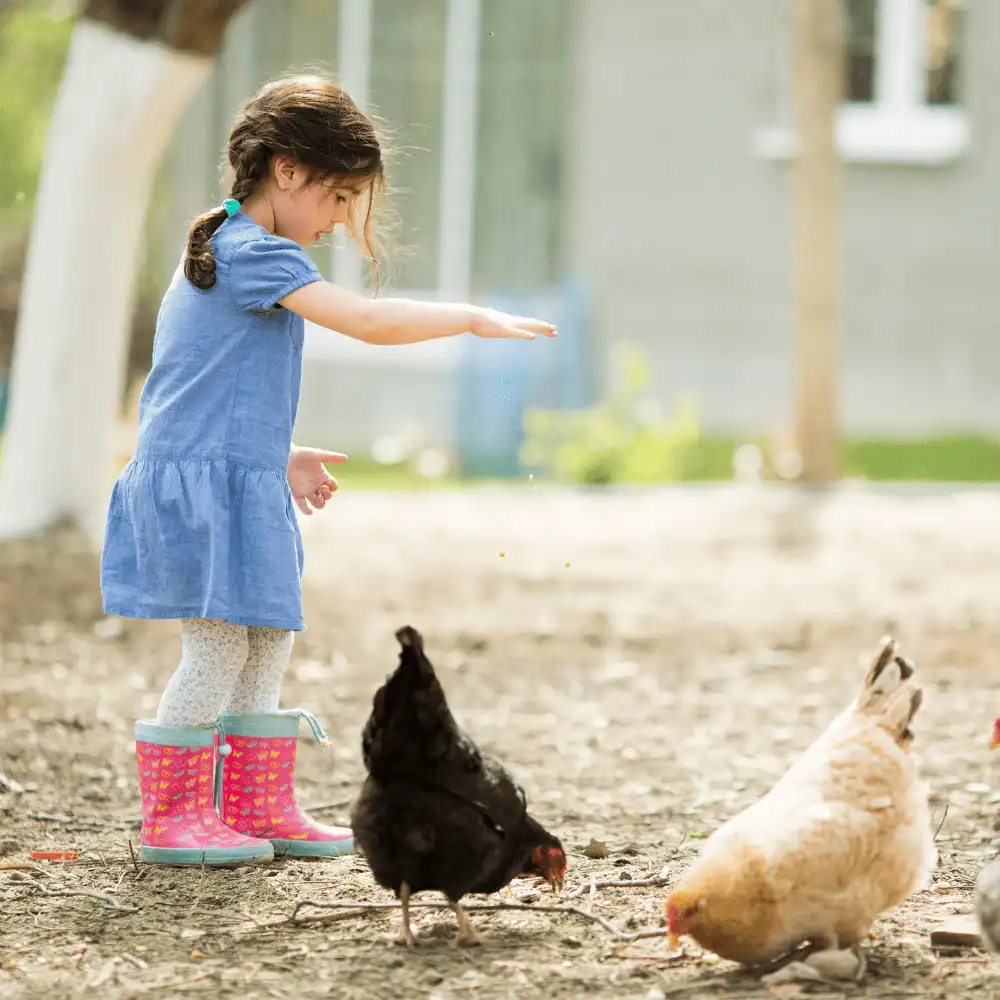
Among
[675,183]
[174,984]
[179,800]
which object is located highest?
[675,183]

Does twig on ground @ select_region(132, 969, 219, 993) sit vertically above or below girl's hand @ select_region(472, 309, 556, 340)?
below

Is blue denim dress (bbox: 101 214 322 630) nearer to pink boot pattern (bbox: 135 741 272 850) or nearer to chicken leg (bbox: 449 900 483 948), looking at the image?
pink boot pattern (bbox: 135 741 272 850)

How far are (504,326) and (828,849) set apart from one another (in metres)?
1.12

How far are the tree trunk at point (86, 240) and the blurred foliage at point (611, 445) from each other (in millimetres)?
3652

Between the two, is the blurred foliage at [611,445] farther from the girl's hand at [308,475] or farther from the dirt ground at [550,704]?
the girl's hand at [308,475]

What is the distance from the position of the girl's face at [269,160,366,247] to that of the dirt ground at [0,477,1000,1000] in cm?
137

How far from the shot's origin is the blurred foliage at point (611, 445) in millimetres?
10641

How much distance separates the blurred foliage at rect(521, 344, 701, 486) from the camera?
1064cm

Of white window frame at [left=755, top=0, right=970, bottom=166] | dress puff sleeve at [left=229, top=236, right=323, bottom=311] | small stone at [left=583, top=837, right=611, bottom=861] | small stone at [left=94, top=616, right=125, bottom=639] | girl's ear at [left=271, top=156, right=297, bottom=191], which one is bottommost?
small stone at [left=583, top=837, right=611, bottom=861]

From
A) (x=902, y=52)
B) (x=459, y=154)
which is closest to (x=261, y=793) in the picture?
(x=459, y=154)

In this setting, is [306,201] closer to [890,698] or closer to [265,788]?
[265,788]

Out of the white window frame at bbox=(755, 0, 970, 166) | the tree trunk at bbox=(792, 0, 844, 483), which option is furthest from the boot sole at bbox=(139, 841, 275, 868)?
the white window frame at bbox=(755, 0, 970, 166)

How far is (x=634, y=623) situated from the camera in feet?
22.7

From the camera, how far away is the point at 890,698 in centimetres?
291
